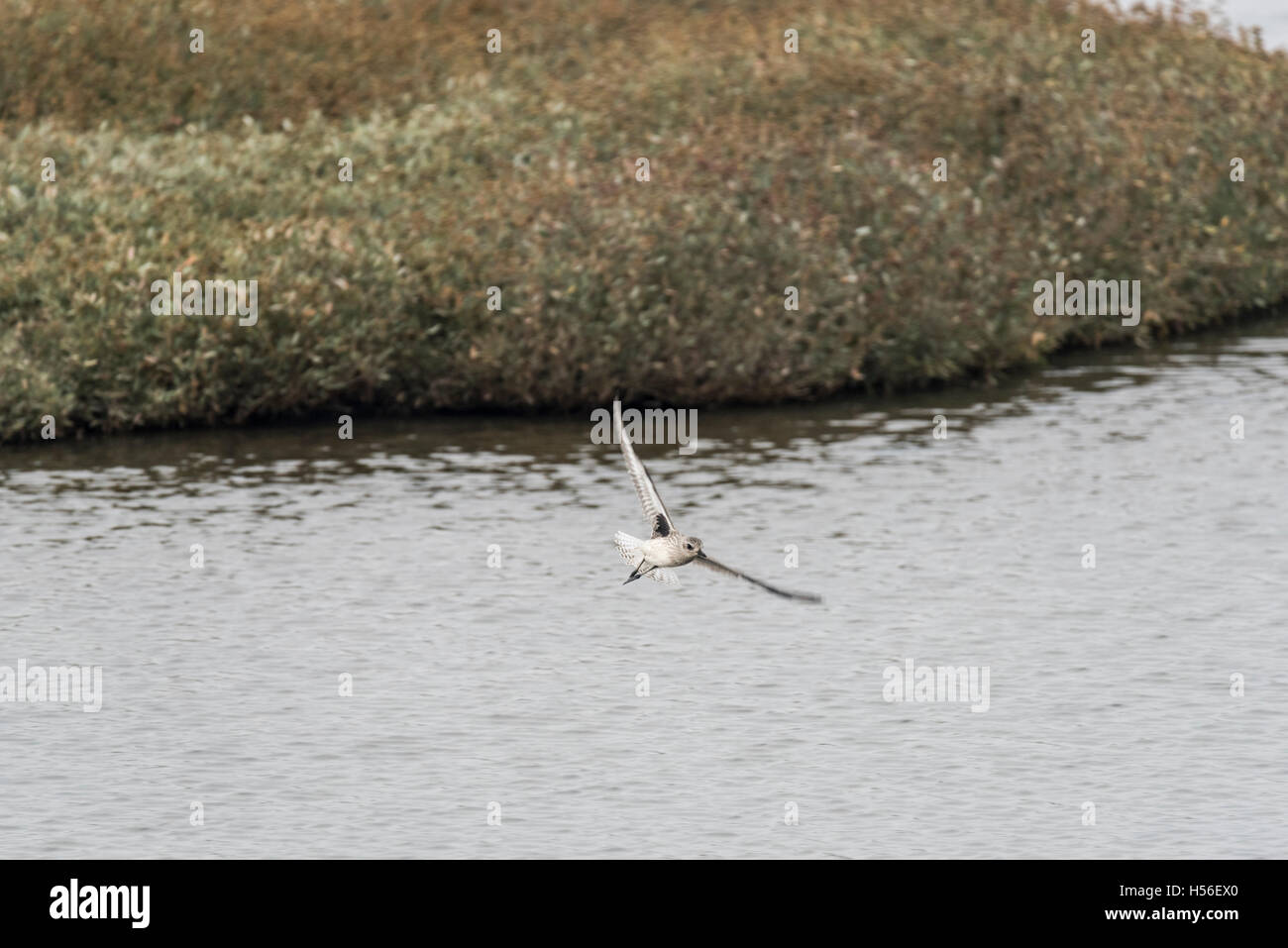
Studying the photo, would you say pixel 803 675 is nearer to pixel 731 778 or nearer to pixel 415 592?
A: pixel 731 778

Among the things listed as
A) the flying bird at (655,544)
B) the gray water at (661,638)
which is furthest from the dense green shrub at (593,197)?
the flying bird at (655,544)

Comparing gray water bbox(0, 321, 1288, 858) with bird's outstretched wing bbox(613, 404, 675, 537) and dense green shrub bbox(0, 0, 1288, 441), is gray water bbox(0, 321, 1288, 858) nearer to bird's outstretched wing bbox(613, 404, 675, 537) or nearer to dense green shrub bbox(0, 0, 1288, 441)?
dense green shrub bbox(0, 0, 1288, 441)

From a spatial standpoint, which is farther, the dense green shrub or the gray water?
the dense green shrub

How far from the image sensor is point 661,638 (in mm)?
18047

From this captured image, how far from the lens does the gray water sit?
1362 cm

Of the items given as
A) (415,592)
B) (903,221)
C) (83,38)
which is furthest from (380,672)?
(83,38)

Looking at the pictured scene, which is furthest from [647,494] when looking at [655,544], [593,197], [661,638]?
[593,197]

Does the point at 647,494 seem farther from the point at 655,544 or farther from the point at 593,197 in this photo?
the point at 593,197

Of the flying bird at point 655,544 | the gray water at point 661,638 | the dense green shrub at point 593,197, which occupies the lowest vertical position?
the gray water at point 661,638

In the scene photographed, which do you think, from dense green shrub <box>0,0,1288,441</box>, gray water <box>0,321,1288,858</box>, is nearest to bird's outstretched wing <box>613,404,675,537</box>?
gray water <box>0,321,1288,858</box>

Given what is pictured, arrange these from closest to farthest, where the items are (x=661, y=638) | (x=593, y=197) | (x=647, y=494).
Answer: (x=647, y=494), (x=661, y=638), (x=593, y=197)

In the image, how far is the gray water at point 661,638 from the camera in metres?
13.6

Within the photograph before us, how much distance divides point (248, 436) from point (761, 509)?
6469mm

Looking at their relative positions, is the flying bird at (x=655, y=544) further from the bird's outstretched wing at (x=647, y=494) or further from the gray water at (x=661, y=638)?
the gray water at (x=661, y=638)
